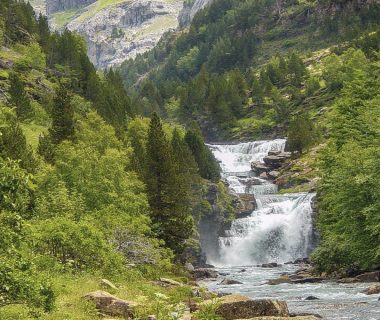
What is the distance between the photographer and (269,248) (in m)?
75.2

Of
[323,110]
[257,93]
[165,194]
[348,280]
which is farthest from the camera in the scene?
[257,93]

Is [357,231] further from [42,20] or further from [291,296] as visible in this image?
[42,20]

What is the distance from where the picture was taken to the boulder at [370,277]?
128ft

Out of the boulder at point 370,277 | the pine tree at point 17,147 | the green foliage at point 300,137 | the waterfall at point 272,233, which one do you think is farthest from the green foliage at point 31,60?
the boulder at point 370,277

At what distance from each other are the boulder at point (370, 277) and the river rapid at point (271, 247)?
1.90 m

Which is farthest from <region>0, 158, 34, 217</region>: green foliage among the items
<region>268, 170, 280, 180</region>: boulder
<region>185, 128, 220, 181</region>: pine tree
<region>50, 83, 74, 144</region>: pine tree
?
<region>268, 170, 280, 180</region>: boulder

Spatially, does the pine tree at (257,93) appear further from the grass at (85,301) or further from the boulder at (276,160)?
the grass at (85,301)

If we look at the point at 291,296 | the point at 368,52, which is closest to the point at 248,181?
the point at 368,52

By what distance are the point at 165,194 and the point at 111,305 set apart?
31.4 meters

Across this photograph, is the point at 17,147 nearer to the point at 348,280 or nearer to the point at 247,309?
the point at 247,309

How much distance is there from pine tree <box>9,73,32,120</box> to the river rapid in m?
32.8


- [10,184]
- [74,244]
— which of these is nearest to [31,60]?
[74,244]

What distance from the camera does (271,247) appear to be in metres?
75.1

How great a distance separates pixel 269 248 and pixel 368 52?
77224mm
